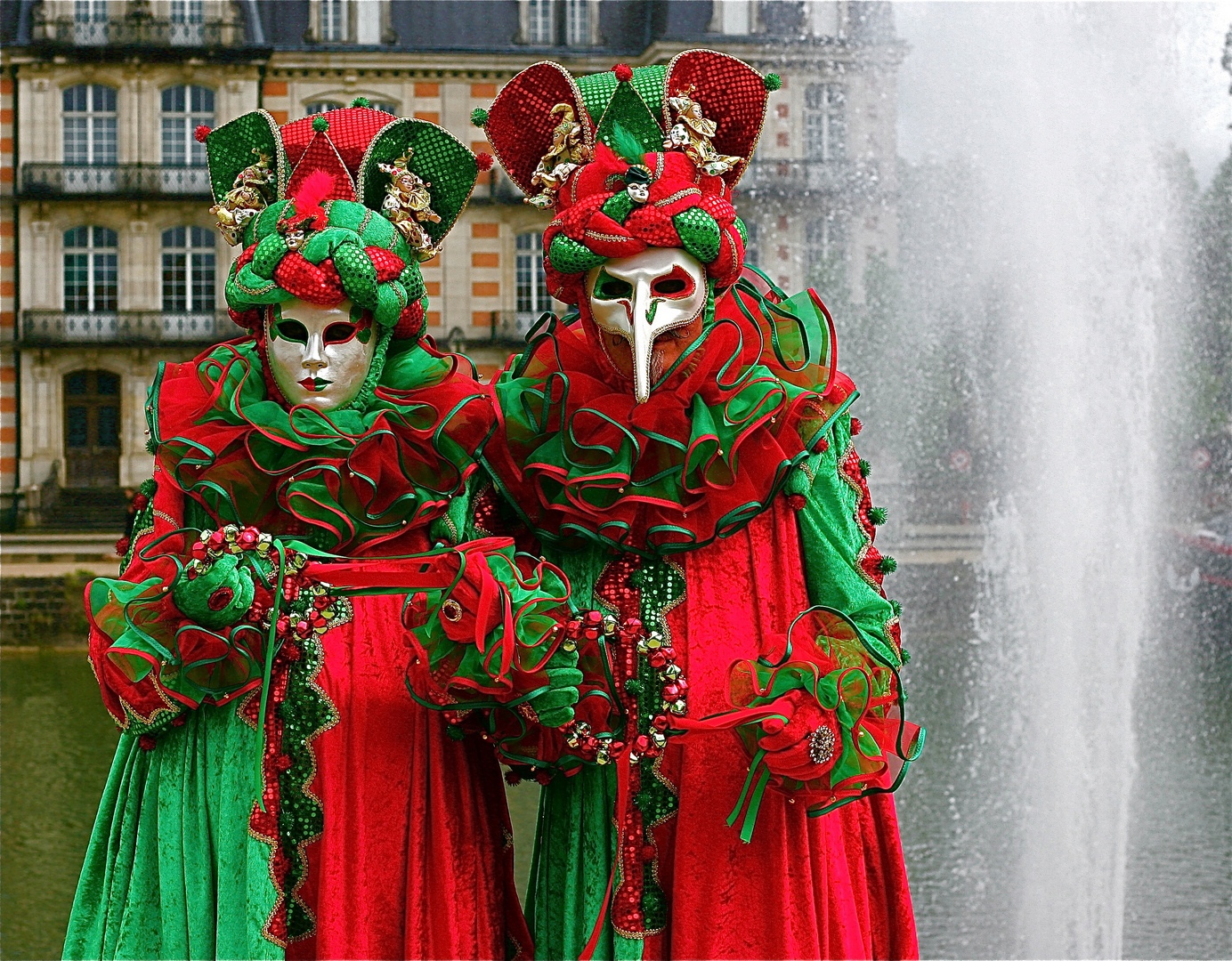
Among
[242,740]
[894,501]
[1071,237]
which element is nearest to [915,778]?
[1071,237]

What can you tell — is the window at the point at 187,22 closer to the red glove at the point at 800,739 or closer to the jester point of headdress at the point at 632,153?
the jester point of headdress at the point at 632,153

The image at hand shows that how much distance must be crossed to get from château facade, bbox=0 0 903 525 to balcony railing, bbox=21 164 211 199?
29 mm

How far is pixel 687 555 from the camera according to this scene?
3.09 meters

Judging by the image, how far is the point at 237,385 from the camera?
313cm

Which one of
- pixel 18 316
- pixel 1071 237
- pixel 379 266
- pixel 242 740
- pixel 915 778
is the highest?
pixel 18 316

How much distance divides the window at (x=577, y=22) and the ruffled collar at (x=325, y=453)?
22.1m

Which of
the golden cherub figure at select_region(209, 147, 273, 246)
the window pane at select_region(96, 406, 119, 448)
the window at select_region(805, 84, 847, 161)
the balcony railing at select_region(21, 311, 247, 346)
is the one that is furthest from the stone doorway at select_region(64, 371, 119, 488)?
the golden cherub figure at select_region(209, 147, 273, 246)

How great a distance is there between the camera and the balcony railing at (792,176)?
18219 millimetres

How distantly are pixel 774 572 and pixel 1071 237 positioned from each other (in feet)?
20.4

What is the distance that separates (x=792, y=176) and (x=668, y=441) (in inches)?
643

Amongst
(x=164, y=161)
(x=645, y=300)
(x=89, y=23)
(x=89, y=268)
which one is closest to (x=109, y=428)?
(x=89, y=268)

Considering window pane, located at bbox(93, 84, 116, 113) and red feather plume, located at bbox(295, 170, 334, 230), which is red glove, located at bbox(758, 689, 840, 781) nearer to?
red feather plume, located at bbox(295, 170, 334, 230)

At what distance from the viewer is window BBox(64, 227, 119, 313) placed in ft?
82.8

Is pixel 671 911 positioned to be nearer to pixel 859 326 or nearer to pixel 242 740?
pixel 242 740
